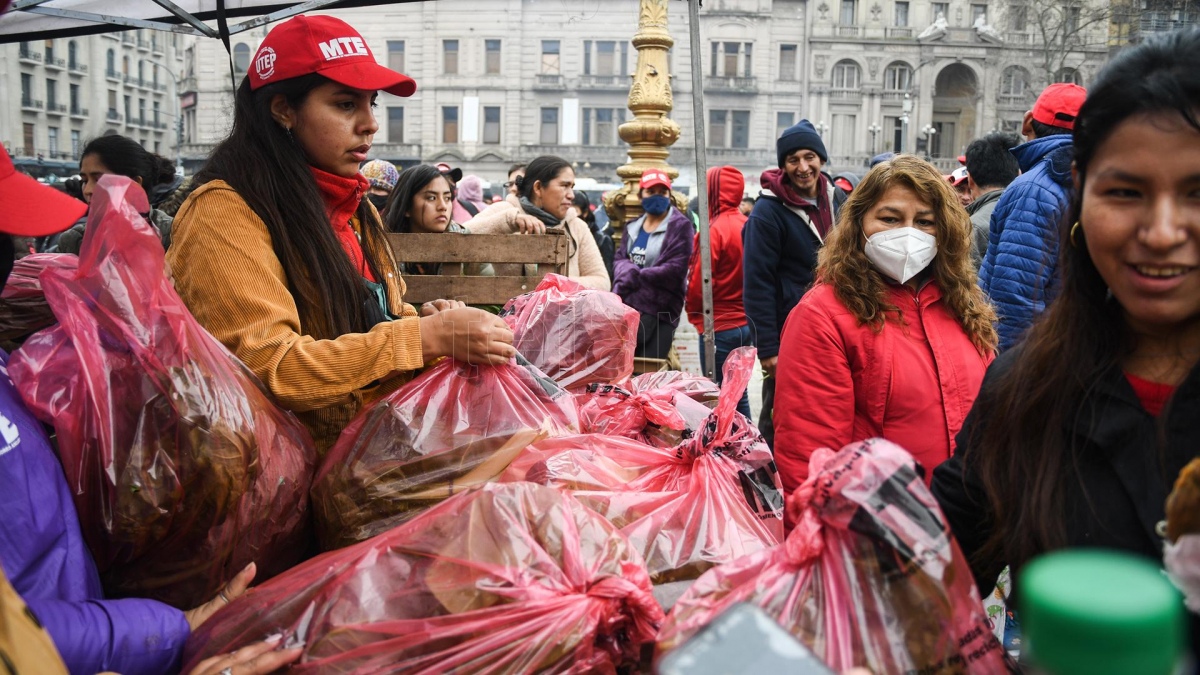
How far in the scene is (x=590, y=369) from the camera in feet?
9.86

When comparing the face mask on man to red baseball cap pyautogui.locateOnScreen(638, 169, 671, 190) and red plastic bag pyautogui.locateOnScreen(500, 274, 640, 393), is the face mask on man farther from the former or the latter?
red plastic bag pyautogui.locateOnScreen(500, 274, 640, 393)

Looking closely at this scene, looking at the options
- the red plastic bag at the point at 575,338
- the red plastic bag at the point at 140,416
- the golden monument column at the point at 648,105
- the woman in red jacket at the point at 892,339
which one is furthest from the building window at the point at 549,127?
the red plastic bag at the point at 140,416

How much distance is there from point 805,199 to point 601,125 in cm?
4962

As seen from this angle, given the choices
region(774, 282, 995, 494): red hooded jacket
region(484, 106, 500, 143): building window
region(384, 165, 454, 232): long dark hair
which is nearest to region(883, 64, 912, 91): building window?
region(484, 106, 500, 143): building window

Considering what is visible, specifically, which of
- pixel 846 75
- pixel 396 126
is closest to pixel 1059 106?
pixel 396 126

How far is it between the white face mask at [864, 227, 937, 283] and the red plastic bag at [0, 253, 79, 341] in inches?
86.4

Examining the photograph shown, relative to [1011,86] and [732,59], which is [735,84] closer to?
[732,59]

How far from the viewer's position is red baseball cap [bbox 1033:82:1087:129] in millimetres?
4484

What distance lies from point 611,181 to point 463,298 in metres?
49.4

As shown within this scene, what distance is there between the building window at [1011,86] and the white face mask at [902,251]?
190 feet

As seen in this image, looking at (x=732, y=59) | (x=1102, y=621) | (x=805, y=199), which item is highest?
(x=732, y=59)

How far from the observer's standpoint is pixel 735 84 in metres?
54.2

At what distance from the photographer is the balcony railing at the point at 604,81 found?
170 ft

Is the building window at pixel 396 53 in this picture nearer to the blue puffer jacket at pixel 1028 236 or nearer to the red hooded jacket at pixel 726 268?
the red hooded jacket at pixel 726 268
